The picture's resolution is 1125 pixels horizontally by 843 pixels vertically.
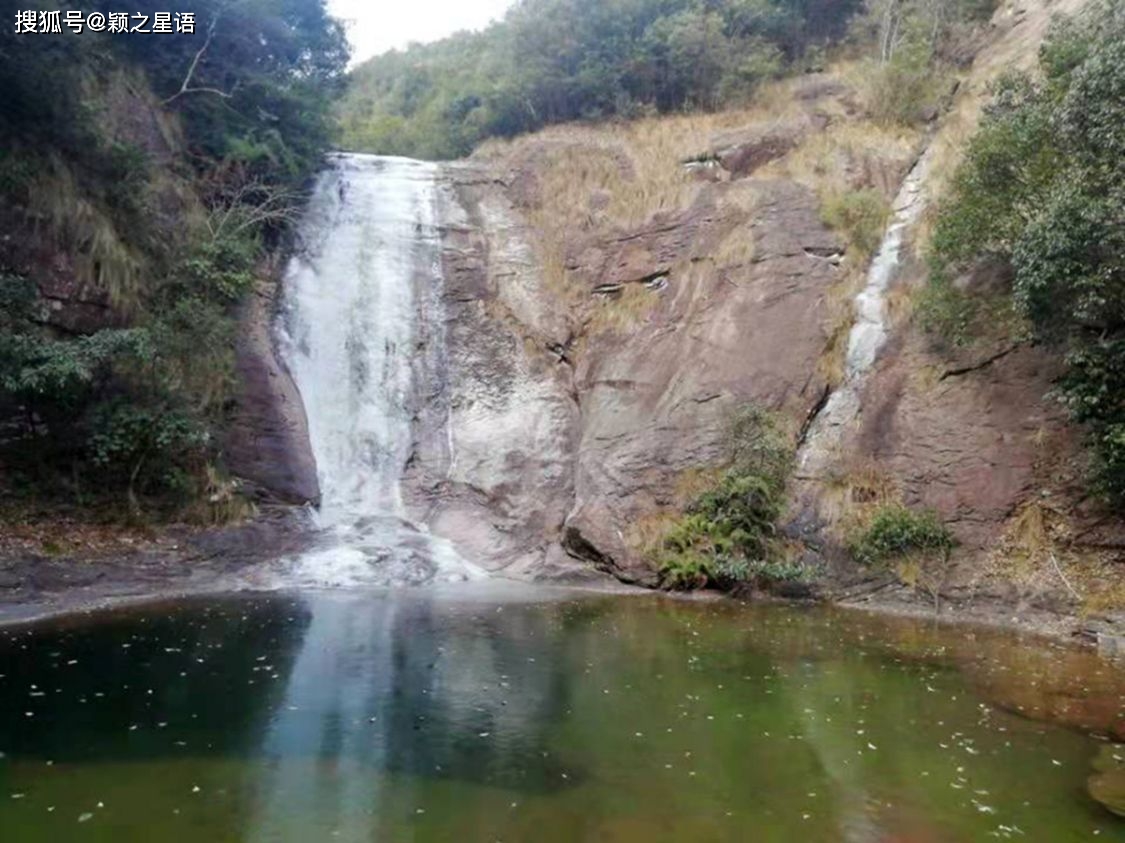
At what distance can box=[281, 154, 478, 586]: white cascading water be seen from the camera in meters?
17.2

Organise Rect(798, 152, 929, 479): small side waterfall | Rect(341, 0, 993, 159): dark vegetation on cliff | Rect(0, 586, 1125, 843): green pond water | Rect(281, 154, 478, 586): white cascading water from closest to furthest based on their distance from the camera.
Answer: Rect(0, 586, 1125, 843): green pond water
Rect(281, 154, 478, 586): white cascading water
Rect(798, 152, 929, 479): small side waterfall
Rect(341, 0, 993, 159): dark vegetation on cliff

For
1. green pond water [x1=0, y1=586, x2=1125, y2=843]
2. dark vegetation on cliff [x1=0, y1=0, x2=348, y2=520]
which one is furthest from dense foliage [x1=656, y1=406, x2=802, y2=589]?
dark vegetation on cliff [x1=0, y1=0, x2=348, y2=520]

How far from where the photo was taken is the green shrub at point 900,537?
15.1 metres

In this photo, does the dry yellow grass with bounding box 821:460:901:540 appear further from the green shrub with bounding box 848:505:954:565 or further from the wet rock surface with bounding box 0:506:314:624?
the wet rock surface with bounding box 0:506:314:624

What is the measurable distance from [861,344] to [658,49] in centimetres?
1482

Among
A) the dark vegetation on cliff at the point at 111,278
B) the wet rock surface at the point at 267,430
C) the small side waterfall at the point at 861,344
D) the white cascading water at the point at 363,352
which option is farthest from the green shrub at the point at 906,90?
the wet rock surface at the point at 267,430

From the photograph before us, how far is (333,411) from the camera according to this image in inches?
809

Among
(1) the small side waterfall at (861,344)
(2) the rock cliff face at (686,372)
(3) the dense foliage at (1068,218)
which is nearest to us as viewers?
(3) the dense foliage at (1068,218)

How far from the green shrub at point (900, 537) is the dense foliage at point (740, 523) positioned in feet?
4.26

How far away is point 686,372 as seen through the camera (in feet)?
64.6

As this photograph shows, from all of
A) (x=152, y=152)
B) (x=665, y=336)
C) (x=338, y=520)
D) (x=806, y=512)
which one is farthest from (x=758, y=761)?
(x=152, y=152)

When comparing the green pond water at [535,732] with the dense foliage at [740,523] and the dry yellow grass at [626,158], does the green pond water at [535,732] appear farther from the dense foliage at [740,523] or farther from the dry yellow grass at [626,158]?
the dry yellow grass at [626,158]

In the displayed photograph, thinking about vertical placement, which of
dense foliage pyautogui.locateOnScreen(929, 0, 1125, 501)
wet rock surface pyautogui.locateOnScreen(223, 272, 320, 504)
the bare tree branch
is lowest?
wet rock surface pyautogui.locateOnScreen(223, 272, 320, 504)

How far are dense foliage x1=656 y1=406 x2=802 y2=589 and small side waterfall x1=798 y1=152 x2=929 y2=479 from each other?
743mm
